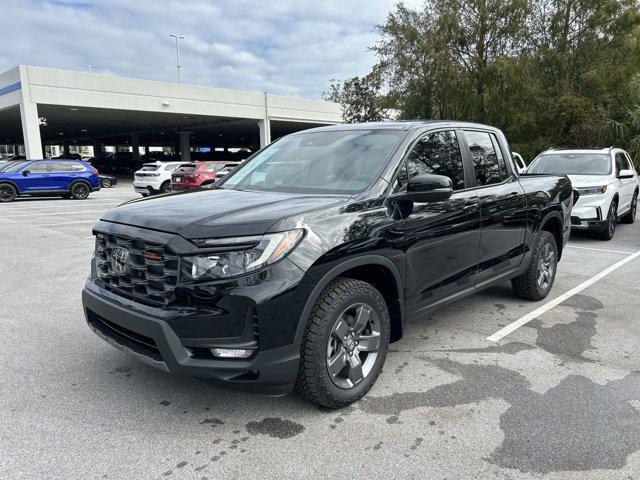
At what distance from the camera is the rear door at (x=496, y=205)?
446 centimetres

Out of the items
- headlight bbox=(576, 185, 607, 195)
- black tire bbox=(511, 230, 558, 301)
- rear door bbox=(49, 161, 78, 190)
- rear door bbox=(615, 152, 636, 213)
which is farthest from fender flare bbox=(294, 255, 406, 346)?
rear door bbox=(49, 161, 78, 190)

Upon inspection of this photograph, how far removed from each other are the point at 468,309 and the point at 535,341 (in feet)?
3.17

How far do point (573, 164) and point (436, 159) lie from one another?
25.2 ft

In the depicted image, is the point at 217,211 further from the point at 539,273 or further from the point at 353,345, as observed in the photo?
the point at 539,273

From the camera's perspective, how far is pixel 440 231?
3.84 m

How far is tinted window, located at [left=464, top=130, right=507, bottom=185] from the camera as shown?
14.9 ft

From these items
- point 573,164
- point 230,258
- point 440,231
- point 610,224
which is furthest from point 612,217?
point 230,258

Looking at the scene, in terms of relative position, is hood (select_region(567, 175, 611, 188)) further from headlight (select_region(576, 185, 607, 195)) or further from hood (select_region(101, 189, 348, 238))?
hood (select_region(101, 189, 348, 238))

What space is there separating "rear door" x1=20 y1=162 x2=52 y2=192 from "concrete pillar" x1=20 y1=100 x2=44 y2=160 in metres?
8.61

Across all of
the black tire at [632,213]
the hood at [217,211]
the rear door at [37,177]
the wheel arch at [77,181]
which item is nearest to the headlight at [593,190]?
the black tire at [632,213]

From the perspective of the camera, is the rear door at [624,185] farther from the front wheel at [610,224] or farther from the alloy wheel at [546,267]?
the alloy wheel at [546,267]

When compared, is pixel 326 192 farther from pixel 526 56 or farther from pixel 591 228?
pixel 526 56

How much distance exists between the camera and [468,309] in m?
5.36

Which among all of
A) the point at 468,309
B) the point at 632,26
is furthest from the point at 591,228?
the point at 632,26
